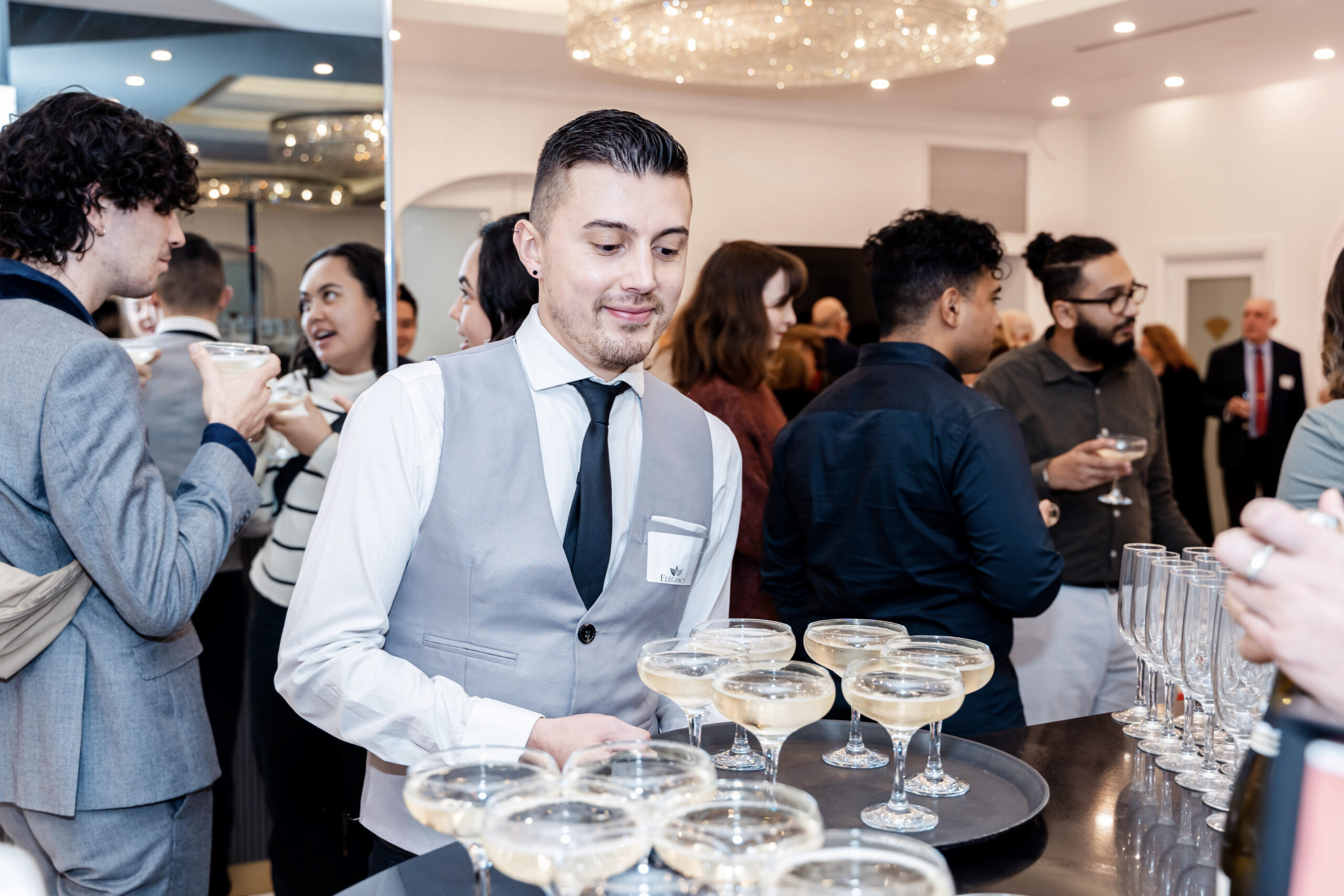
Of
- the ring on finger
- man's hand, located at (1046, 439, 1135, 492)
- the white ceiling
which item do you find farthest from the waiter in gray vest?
the white ceiling

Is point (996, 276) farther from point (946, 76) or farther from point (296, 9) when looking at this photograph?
point (946, 76)

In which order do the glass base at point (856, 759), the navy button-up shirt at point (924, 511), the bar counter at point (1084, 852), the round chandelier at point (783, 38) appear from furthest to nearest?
the round chandelier at point (783, 38)
the navy button-up shirt at point (924, 511)
the glass base at point (856, 759)
the bar counter at point (1084, 852)

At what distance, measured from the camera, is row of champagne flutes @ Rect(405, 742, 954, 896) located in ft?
2.51

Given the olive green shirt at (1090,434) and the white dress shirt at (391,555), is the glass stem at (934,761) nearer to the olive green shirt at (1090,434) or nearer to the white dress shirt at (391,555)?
the white dress shirt at (391,555)

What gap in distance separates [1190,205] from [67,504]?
9.17m

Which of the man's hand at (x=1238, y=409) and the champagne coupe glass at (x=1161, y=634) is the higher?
the man's hand at (x=1238, y=409)

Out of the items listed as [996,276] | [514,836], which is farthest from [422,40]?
[514,836]

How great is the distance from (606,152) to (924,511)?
1.12 meters

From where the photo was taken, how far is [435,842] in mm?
1579

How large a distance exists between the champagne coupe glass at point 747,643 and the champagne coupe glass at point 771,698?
13 centimetres

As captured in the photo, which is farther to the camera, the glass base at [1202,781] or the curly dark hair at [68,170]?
the curly dark hair at [68,170]

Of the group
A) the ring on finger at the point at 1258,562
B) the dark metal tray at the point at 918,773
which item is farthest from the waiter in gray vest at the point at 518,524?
the ring on finger at the point at 1258,562

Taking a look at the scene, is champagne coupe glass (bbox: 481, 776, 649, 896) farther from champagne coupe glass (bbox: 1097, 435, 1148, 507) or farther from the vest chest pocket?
champagne coupe glass (bbox: 1097, 435, 1148, 507)

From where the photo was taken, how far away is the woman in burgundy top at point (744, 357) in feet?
10.8
